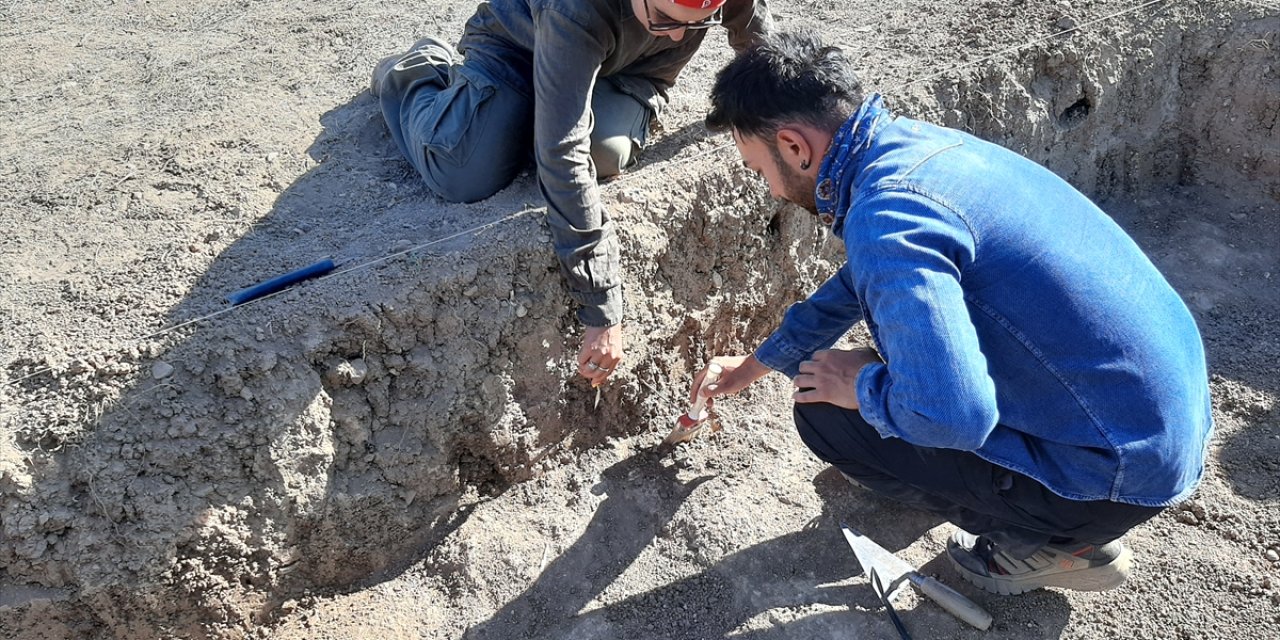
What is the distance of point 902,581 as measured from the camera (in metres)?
2.49

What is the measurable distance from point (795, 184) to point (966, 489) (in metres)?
0.83

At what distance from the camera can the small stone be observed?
2.30m

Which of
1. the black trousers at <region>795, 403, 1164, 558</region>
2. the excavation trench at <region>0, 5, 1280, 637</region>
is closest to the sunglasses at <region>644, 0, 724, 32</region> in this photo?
the excavation trench at <region>0, 5, 1280, 637</region>

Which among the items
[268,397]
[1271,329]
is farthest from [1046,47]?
[268,397]

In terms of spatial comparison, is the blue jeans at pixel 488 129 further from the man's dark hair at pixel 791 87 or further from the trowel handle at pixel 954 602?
the trowel handle at pixel 954 602

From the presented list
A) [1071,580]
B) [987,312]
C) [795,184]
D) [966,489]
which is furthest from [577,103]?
[1071,580]

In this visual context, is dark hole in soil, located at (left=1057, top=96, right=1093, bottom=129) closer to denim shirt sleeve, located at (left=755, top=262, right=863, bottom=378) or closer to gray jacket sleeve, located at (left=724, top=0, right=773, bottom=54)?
gray jacket sleeve, located at (left=724, top=0, right=773, bottom=54)

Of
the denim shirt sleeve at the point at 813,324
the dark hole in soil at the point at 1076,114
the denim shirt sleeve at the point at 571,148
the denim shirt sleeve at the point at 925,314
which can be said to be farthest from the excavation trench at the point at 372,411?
the denim shirt sleeve at the point at 925,314

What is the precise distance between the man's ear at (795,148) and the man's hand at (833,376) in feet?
1.55

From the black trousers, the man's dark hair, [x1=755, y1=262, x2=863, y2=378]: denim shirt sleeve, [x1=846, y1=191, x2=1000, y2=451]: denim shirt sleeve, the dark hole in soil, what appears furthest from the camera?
the dark hole in soil

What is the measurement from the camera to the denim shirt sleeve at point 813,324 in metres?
2.24

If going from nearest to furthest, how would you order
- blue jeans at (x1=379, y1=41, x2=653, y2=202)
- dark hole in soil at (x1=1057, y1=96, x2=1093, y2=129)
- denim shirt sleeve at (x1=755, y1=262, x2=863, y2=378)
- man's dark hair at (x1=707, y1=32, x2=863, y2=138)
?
1. man's dark hair at (x1=707, y1=32, x2=863, y2=138)
2. denim shirt sleeve at (x1=755, y1=262, x2=863, y2=378)
3. blue jeans at (x1=379, y1=41, x2=653, y2=202)
4. dark hole in soil at (x1=1057, y1=96, x2=1093, y2=129)

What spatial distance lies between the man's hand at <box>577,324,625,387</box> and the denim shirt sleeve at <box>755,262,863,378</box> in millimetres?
425

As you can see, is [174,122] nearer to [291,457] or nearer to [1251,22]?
[291,457]
